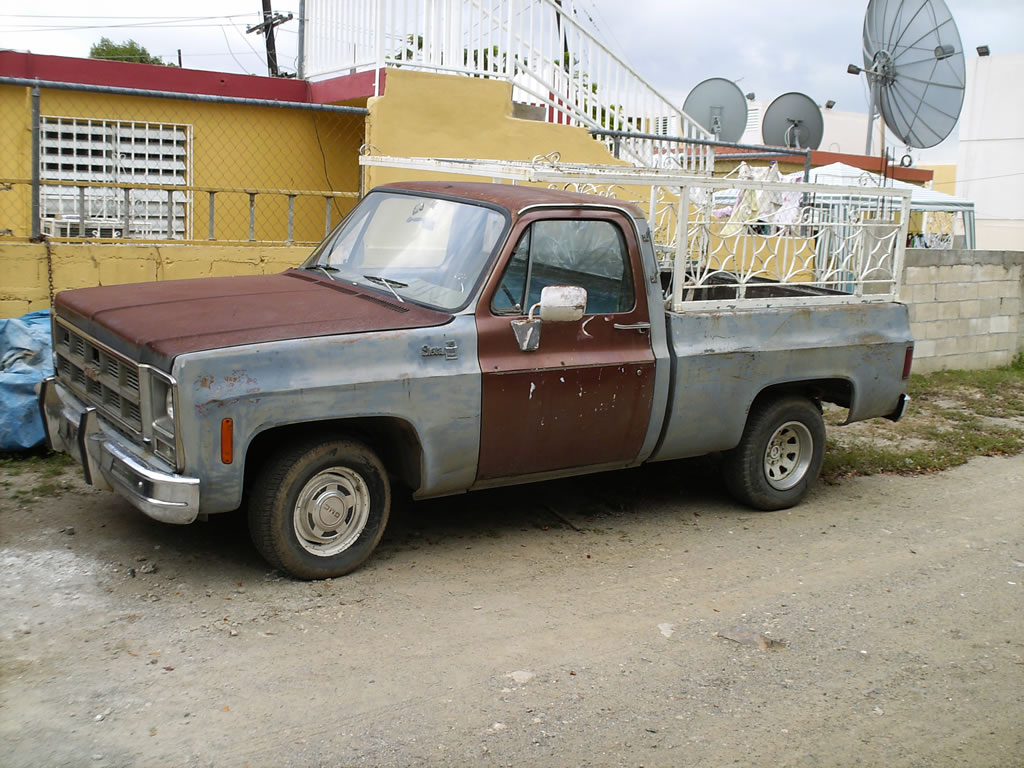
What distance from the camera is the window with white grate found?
1062 centimetres

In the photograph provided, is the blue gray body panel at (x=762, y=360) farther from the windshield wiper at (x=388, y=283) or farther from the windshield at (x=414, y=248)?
the windshield wiper at (x=388, y=283)

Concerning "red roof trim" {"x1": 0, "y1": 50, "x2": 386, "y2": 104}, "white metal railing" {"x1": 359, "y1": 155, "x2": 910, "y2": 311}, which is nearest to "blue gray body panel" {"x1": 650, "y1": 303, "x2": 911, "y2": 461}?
"white metal railing" {"x1": 359, "y1": 155, "x2": 910, "y2": 311}

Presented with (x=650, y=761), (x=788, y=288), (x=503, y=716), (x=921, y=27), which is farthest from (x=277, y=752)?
(x=921, y=27)

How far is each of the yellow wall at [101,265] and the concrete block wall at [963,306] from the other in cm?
693

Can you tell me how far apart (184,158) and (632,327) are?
727cm

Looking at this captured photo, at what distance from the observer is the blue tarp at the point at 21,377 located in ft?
22.0

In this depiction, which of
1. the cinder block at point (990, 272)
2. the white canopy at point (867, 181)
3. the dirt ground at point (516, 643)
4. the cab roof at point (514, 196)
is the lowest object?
the dirt ground at point (516, 643)

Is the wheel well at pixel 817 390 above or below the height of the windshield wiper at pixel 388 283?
below

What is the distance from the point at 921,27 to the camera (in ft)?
53.6

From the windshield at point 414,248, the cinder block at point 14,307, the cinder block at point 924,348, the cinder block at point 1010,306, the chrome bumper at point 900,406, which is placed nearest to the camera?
the windshield at point 414,248

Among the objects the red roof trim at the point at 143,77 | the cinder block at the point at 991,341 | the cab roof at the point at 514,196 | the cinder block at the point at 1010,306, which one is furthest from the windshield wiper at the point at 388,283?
the cinder block at the point at 1010,306

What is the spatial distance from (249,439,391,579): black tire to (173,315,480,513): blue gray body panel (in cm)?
18

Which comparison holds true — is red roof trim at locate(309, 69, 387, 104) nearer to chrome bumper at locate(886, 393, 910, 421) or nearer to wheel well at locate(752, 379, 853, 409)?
wheel well at locate(752, 379, 853, 409)

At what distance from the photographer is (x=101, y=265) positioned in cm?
801
